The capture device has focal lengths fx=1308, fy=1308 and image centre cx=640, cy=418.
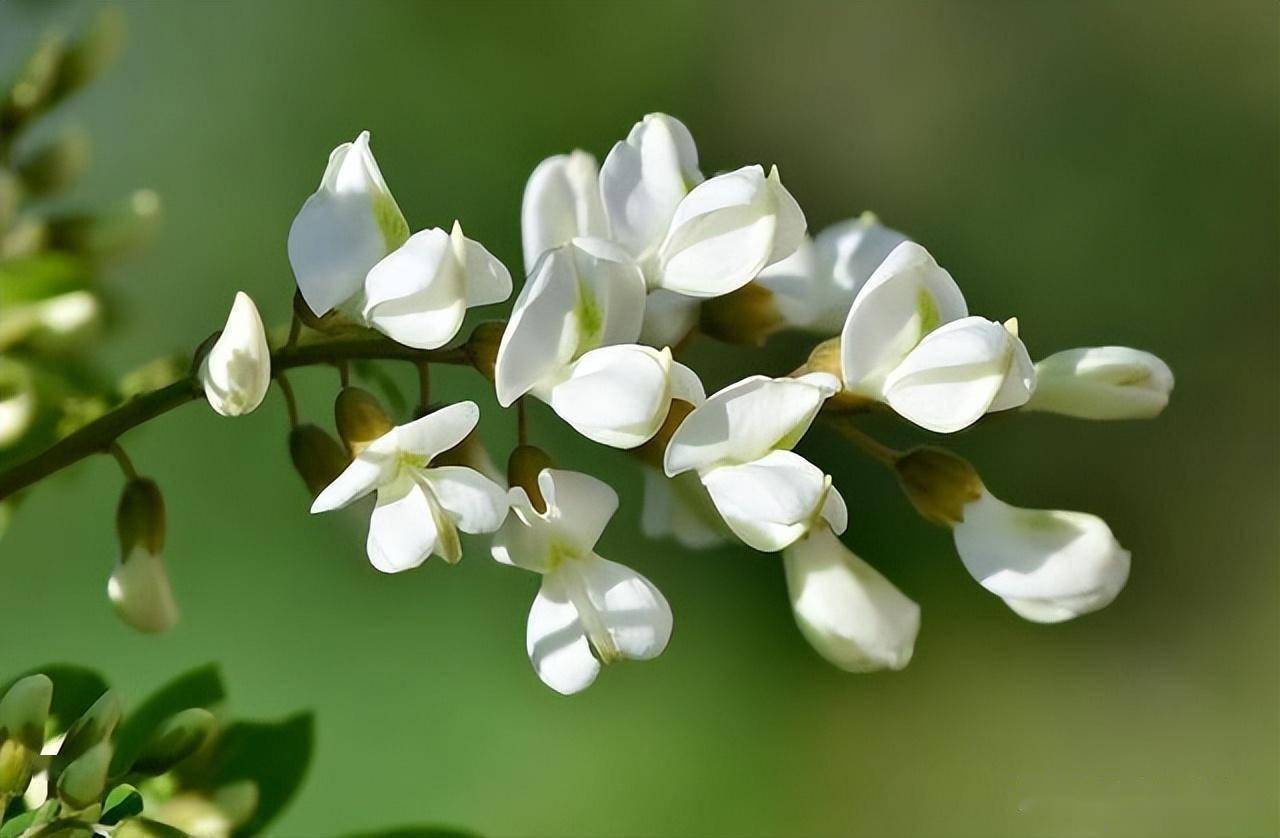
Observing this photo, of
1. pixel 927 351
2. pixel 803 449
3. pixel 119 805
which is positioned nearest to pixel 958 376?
pixel 927 351

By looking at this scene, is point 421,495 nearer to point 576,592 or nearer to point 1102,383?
point 576,592

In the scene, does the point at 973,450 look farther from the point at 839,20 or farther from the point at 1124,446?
the point at 839,20

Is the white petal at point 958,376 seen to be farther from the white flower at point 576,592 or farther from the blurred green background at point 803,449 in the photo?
the blurred green background at point 803,449

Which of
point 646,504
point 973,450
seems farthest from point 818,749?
point 646,504

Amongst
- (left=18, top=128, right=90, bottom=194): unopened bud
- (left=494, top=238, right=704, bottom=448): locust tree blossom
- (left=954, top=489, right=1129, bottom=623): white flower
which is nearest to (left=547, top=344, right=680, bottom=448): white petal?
(left=494, top=238, right=704, bottom=448): locust tree blossom

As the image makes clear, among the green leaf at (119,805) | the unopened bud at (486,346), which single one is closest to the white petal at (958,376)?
the unopened bud at (486,346)

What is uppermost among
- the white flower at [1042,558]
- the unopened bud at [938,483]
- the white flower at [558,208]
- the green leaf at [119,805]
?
the white flower at [558,208]
